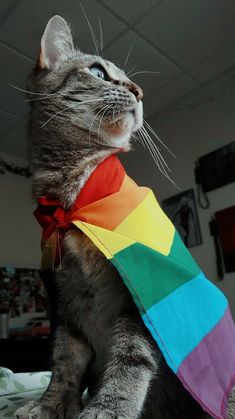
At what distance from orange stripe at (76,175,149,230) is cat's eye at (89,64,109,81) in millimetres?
381

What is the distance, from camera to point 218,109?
227 cm

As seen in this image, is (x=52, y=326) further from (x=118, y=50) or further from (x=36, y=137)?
(x=118, y=50)

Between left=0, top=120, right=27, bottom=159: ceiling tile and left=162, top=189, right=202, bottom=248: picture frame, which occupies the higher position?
left=0, top=120, right=27, bottom=159: ceiling tile

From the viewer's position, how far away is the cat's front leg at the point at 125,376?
0.48 meters

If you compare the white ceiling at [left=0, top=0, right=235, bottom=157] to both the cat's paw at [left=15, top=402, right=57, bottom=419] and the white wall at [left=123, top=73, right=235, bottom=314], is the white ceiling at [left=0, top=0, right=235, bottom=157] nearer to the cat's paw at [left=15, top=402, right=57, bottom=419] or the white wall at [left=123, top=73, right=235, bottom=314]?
the white wall at [left=123, top=73, right=235, bottom=314]

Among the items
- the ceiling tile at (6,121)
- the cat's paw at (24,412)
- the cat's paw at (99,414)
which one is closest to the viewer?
the cat's paw at (99,414)

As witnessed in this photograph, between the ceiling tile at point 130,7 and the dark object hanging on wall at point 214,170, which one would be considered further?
the dark object hanging on wall at point 214,170

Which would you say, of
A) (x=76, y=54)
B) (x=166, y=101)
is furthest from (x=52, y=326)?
(x=166, y=101)

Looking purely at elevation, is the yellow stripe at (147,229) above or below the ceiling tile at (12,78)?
below

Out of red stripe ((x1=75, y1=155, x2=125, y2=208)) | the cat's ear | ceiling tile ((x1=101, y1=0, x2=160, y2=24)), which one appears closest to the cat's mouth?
red stripe ((x1=75, y1=155, x2=125, y2=208))

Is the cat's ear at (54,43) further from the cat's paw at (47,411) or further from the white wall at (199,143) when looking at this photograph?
the white wall at (199,143)

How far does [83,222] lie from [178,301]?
0.20 metres

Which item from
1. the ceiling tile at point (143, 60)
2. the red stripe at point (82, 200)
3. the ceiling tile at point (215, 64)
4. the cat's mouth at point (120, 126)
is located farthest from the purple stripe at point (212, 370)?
the ceiling tile at point (215, 64)

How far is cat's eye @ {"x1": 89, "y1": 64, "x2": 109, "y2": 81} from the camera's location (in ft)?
2.93
